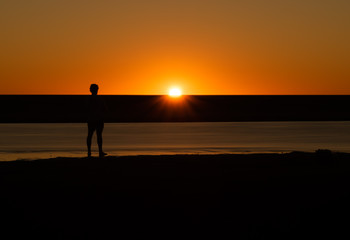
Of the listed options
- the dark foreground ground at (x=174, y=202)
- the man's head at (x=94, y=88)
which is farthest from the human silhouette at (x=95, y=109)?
the dark foreground ground at (x=174, y=202)

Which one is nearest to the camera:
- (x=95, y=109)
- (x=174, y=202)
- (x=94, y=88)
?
(x=174, y=202)

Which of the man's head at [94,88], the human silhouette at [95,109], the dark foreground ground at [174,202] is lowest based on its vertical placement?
the dark foreground ground at [174,202]

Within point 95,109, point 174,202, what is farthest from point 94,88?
point 174,202

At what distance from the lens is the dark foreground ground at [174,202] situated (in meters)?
7.75

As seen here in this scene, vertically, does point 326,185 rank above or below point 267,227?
above

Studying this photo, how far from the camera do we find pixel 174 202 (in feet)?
30.6

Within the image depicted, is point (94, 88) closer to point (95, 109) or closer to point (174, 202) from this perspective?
point (95, 109)

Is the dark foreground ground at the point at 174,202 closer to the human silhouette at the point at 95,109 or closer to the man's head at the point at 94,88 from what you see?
the human silhouette at the point at 95,109

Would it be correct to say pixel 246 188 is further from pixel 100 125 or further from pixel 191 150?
pixel 191 150

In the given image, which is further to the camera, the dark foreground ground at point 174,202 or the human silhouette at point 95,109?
the human silhouette at point 95,109

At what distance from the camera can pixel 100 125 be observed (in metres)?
16.8

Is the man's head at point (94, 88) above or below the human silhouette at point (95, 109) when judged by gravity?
above

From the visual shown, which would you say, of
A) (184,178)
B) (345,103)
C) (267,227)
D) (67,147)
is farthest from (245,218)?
(345,103)

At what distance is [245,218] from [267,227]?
49cm
